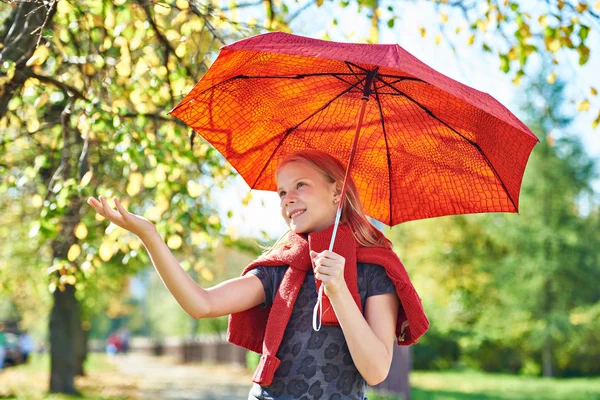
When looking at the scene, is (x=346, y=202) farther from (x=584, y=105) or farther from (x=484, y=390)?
(x=484, y=390)

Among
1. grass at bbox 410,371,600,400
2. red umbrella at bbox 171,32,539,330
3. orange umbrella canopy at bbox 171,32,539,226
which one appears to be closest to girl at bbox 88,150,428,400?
red umbrella at bbox 171,32,539,330

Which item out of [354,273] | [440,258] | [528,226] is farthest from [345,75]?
[440,258]

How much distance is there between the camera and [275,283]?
9.32ft

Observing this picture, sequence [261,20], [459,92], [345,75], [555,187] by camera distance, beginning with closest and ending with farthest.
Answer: [459,92], [345,75], [261,20], [555,187]

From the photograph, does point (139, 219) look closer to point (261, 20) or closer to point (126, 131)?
point (126, 131)

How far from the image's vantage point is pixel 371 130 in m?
3.36

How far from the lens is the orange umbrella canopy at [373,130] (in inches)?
119

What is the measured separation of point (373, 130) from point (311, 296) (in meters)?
0.98

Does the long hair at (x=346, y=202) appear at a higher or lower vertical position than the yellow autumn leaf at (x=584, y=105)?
lower

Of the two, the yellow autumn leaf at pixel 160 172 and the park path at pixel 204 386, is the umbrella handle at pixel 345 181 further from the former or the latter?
the park path at pixel 204 386

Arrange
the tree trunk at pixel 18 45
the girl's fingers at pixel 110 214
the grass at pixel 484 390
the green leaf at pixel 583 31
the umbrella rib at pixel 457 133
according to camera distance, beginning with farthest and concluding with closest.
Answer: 1. the grass at pixel 484 390
2. the green leaf at pixel 583 31
3. the tree trunk at pixel 18 45
4. the umbrella rib at pixel 457 133
5. the girl's fingers at pixel 110 214

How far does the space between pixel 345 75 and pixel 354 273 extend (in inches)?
34.8

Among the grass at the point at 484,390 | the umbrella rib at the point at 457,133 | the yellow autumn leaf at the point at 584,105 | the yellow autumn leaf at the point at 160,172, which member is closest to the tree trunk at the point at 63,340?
the grass at the point at 484,390

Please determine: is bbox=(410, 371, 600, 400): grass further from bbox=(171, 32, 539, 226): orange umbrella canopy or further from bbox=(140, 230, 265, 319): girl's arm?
bbox=(140, 230, 265, 319): girl's arm
